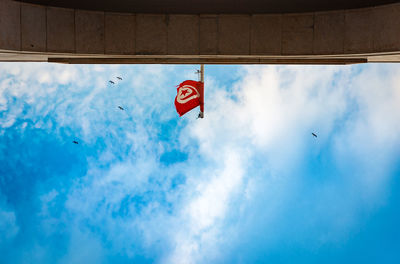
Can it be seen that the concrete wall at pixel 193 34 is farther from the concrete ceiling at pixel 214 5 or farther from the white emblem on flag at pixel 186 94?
the white emblem on flag at pixel 186 94

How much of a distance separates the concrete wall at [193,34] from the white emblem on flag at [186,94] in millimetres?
4175

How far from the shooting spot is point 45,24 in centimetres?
1140

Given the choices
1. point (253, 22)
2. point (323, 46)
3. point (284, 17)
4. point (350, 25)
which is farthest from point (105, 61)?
point (350, 25)

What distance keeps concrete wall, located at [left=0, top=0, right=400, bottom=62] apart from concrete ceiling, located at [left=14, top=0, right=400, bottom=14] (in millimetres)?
1069

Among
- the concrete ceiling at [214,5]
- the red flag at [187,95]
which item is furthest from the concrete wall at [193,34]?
the red flag at [187,95]

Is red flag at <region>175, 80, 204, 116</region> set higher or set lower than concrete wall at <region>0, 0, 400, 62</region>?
lower

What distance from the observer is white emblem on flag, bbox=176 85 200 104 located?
52.6 ft

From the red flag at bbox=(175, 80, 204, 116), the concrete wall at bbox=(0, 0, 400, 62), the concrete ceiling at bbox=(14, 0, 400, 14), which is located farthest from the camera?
the red flag at bbox=(175, 80, 204, 116)

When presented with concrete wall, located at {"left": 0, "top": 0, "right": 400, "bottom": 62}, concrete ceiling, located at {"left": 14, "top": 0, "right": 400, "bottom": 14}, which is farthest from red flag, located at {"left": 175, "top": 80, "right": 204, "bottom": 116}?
concrete wall, located at {"left": 0, "top": 0, "right": 400, "bottom": 62}

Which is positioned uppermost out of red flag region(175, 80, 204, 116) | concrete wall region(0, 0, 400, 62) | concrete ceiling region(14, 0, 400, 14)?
concrete ceiling region(14, 0, 400, 14)

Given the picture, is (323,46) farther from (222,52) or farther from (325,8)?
(222,52)

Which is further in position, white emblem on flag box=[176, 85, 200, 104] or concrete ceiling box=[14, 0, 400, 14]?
white emblem on flag box=[176, 85, 200, 104]

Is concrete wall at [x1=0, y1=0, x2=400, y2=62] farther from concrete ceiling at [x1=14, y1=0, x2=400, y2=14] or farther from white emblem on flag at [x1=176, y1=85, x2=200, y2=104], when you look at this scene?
white emblem on flag at [x1=176, y1=85, x2=200, y2=104]

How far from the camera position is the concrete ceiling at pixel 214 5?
40.7 ft
